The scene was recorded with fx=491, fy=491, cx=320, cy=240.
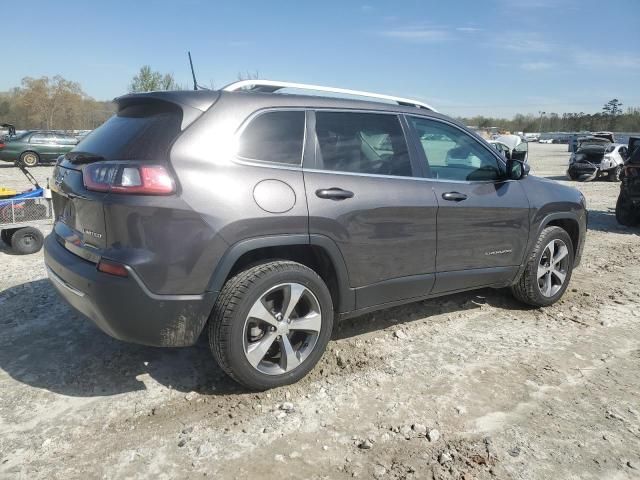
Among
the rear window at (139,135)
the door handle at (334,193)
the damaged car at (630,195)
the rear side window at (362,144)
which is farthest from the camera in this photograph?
the damaged car at (630,195)

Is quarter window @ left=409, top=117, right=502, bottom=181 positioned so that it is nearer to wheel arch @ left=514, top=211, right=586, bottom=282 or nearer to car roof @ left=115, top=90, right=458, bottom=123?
car roof @ left=115, top=90, right=458, bottom=123

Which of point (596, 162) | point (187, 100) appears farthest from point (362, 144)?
point (596, 162)

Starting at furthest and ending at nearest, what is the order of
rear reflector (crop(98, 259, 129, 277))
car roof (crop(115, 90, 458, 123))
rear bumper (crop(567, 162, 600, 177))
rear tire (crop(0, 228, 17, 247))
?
rear bumper (crop(567, 162, 600, 177))
rear tire (crop(0, 228, 17, 247))
car roof (crop(115, 90, 458, 123))
rear reflector (crop(98, 259, 129, 277))

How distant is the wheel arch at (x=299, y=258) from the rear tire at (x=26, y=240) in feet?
14.9

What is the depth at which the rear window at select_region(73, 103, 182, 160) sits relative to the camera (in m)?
2.69

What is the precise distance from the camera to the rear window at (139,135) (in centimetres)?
269

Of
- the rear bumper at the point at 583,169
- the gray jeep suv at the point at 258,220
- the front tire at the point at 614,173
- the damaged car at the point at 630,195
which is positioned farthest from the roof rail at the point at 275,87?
the front tire at the point at 614,173

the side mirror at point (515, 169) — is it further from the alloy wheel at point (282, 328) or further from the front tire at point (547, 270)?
the alloy wheel at point (282, 328)

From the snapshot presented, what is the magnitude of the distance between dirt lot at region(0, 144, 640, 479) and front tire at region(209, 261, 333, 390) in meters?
0.18

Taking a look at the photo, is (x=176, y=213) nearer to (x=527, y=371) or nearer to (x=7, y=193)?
(x=527, y=371)

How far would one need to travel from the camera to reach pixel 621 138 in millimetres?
51312

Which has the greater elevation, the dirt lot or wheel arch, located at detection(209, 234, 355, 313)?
wheel arch, located at detection(209, 234, 355, 313)

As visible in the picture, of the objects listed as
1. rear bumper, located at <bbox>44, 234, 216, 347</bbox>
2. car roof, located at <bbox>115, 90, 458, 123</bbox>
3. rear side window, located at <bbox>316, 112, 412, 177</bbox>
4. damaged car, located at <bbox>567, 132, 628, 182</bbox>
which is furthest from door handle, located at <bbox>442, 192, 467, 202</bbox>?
damaged car, located at <bbox>567, 132, 628, 182</bbox>

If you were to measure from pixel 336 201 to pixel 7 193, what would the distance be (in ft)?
17.2
